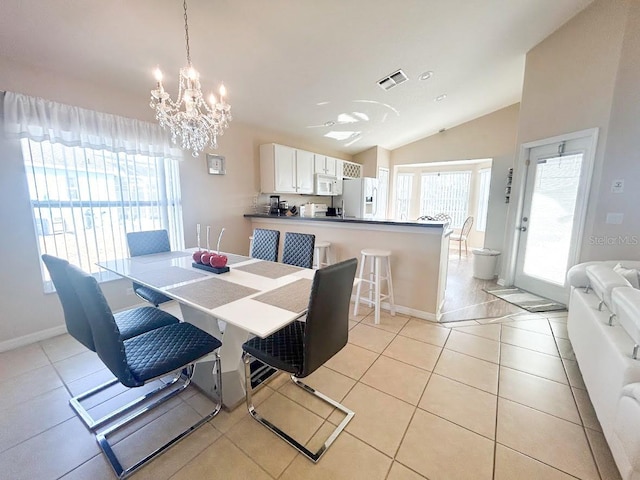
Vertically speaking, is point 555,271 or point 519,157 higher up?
point 519,157

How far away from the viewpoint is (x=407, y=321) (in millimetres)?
2822

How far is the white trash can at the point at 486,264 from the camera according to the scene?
13.7ft

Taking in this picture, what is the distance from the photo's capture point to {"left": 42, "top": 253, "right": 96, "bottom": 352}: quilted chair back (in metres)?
1.41

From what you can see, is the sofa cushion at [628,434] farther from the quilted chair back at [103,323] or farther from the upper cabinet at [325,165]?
the upper cabinet at [325,165]

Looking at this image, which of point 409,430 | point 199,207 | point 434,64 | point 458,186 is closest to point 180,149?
point 199,207

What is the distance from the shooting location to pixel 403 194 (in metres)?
7.84

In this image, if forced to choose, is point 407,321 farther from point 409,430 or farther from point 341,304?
point 341,304

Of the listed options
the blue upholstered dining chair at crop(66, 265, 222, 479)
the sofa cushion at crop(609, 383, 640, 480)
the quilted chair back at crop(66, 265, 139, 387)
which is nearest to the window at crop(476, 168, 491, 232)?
the sofa cushion at crop(609, 383, 640, 480)

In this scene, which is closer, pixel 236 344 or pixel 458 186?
pixel 236 344

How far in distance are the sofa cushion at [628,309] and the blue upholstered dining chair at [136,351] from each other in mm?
2100

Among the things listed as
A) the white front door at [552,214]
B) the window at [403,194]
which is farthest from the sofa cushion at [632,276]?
the window at [403,194]

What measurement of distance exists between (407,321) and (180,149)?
333cm

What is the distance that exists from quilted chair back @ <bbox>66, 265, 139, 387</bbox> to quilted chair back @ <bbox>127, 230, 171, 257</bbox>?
1.38 metres

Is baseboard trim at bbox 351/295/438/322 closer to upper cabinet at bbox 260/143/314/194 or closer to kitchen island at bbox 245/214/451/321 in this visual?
kitchen island at bbox 245/214/451/321
